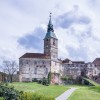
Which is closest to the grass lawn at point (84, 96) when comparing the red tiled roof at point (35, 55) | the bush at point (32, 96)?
the bush at point (32, 96)

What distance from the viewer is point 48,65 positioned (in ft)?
377

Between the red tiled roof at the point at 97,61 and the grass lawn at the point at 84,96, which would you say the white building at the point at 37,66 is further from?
the grass lawn at the point at 84,96

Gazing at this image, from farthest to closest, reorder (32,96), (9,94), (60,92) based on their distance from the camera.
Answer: (60,92) → (9,94) → (32,96)

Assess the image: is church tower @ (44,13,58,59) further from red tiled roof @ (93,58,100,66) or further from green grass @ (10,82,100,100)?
green grass @ (10,82,100,100)

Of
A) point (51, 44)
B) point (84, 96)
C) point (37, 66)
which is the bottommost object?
point (84, 96)

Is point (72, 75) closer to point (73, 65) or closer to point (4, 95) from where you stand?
point (73, 65)

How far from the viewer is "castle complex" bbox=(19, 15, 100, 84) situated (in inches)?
4476

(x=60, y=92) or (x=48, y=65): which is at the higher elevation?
(x=48, y=65)

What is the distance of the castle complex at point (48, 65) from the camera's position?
4476 inches

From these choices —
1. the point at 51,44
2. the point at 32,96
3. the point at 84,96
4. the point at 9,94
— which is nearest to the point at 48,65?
the point at 51,44

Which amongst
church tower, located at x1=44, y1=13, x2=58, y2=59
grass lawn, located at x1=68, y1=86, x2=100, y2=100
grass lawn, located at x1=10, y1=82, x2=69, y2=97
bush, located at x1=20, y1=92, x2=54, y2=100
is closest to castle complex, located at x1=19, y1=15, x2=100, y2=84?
church tower, located at x1=44, y1=13, x2=58, y2=59

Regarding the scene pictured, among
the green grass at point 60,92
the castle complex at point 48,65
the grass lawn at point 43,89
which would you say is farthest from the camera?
the castle complex at point 48,65

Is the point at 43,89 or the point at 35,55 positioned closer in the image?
the point at 43,89

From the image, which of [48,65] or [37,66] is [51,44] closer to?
[48,65]
